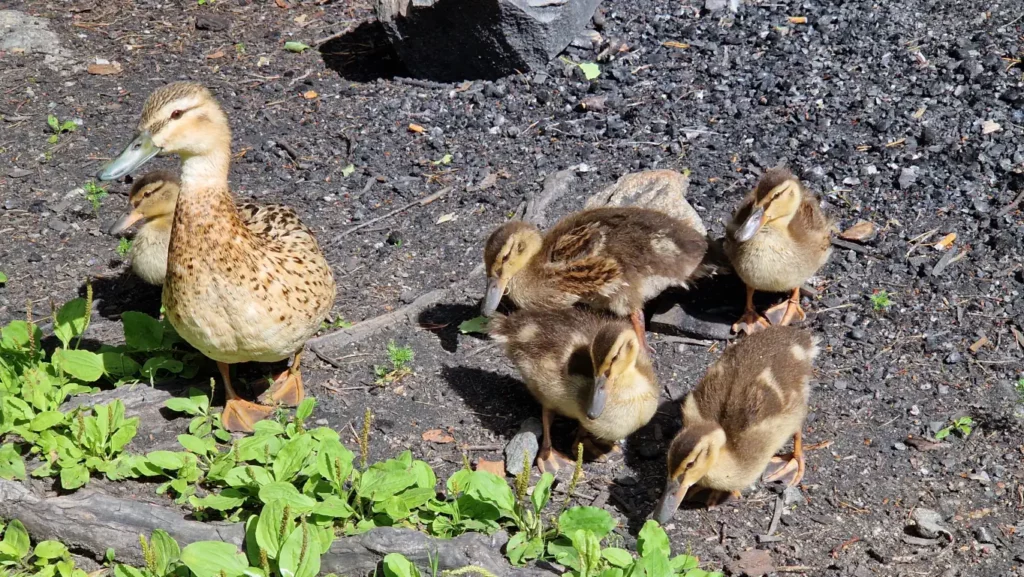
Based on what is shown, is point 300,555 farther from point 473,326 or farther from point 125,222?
point 125,222

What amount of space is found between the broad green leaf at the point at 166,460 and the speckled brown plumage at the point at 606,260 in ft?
6.15

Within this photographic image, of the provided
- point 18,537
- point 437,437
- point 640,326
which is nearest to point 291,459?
point 437,437

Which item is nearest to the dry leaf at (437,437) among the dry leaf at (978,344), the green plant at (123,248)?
the green plant at (123,248)

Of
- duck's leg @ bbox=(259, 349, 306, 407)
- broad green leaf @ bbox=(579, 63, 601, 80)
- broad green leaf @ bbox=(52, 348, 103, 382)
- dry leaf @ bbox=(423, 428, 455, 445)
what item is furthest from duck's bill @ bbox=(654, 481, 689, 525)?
broad green leaf @ bbox=(579, 63, 601, 80)

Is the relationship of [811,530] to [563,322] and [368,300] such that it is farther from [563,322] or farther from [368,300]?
[368,300]

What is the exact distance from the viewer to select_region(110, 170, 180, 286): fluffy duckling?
5.68 meters

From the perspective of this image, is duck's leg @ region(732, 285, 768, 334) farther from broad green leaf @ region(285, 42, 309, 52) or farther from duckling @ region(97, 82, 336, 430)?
broad green leaf @ region(285, 42, 309, 52)

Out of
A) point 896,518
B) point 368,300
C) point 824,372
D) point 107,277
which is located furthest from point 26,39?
point 896,518

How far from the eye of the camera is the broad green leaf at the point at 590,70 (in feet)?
24.9

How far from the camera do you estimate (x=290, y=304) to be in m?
4.55

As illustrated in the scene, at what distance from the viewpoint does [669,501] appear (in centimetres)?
417

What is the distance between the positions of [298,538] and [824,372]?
2857 millimetres

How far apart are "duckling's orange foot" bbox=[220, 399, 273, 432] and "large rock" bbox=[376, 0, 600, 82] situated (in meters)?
3.71

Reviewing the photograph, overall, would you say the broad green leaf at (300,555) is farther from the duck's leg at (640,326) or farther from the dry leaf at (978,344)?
the dry leaf at (978,344)
